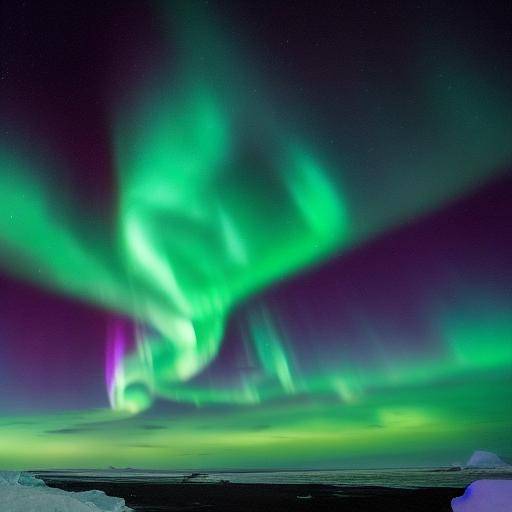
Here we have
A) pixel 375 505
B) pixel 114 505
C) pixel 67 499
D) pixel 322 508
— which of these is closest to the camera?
pixel 67 499

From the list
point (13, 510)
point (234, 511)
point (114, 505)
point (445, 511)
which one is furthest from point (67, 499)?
point (445, 511)

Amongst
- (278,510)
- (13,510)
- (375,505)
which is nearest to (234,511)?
(278,510)

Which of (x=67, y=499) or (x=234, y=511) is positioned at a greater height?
(x=67, y=499)

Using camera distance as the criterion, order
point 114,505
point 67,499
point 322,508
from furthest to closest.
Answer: point 322,508
point 114,505
point 67,499

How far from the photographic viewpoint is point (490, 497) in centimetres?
3391

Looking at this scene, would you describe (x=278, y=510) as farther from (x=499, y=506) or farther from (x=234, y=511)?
(x=499, y=506)

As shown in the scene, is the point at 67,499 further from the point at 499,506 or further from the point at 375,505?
the point at 375,505

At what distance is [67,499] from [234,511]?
2724cm

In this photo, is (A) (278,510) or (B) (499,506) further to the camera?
(A) (278,510)

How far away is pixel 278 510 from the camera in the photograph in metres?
58.5

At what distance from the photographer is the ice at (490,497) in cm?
3184

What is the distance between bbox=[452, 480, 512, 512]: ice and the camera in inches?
1254

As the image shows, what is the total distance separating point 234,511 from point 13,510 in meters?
32.2

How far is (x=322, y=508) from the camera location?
59.8 meters
